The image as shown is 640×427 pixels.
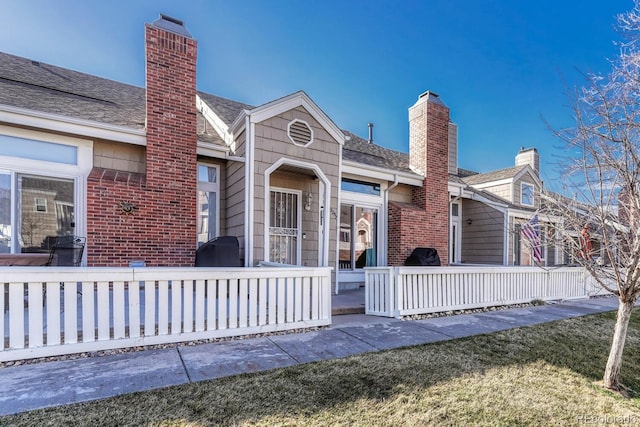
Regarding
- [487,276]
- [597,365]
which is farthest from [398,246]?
[597,365]

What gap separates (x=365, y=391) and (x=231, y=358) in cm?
155

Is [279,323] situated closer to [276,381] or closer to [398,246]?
[276,381]

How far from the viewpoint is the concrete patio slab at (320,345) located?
146 inches

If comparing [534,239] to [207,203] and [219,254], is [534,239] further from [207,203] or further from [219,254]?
[207,203]

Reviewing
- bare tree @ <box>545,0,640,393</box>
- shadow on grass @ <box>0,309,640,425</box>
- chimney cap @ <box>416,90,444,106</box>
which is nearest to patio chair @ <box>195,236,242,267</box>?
shadow on grass @ <box>0,309,640,425</box>

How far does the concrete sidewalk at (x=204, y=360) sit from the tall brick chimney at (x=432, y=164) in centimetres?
416

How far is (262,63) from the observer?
11.1 meters

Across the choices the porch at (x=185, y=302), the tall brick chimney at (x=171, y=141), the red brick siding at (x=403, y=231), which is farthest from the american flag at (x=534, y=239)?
the tall brick chimney at (x=171, y=141)

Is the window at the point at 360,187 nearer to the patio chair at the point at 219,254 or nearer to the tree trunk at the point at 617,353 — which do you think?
the patio chair at the point at 219,254

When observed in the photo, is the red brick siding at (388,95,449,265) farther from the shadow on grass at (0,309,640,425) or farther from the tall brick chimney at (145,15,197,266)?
the tall brick chimney at (145,15,197,266)

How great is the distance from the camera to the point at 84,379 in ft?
9.60

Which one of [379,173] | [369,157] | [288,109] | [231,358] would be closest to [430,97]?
[369,157]

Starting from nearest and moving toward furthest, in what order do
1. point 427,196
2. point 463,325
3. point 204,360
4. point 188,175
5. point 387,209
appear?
point 204,360, point 463,325, point 188,175, point 387,209, point 427,196

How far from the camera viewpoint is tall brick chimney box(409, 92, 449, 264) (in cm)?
949
